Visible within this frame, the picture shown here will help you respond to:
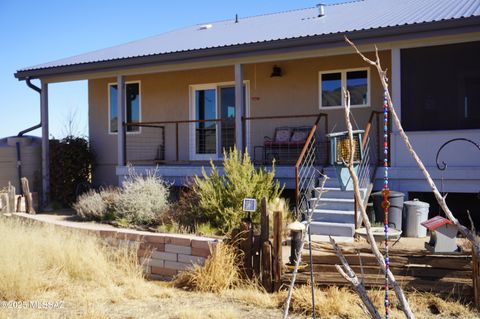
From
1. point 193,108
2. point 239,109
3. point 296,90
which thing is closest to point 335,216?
point 239,109

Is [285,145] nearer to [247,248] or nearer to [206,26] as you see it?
[247,248]

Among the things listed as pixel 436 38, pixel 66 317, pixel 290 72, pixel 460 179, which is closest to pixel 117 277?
pixel 66 317

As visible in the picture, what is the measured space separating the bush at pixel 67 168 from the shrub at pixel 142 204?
3609 millimetres

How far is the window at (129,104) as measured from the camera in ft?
45.3

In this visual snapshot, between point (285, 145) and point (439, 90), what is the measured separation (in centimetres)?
340

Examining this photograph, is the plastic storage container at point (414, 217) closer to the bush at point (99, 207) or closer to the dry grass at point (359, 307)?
the dry grass at point (359, 307)

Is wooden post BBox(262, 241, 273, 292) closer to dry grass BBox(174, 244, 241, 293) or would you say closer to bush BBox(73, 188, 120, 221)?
dry grass BBox(174, 244, 241, 293)

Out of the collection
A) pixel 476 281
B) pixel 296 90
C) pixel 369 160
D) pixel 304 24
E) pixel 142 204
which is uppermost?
pixel 304 24

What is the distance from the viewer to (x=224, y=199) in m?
8.12

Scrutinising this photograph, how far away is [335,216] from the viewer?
805cm

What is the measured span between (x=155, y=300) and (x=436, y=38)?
5892 mm

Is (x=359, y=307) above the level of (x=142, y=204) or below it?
below

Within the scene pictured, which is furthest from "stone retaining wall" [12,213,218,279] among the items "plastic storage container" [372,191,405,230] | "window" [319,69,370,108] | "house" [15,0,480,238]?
"window" [319,69,370,108]

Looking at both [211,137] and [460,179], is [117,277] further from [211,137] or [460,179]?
[211,137]
